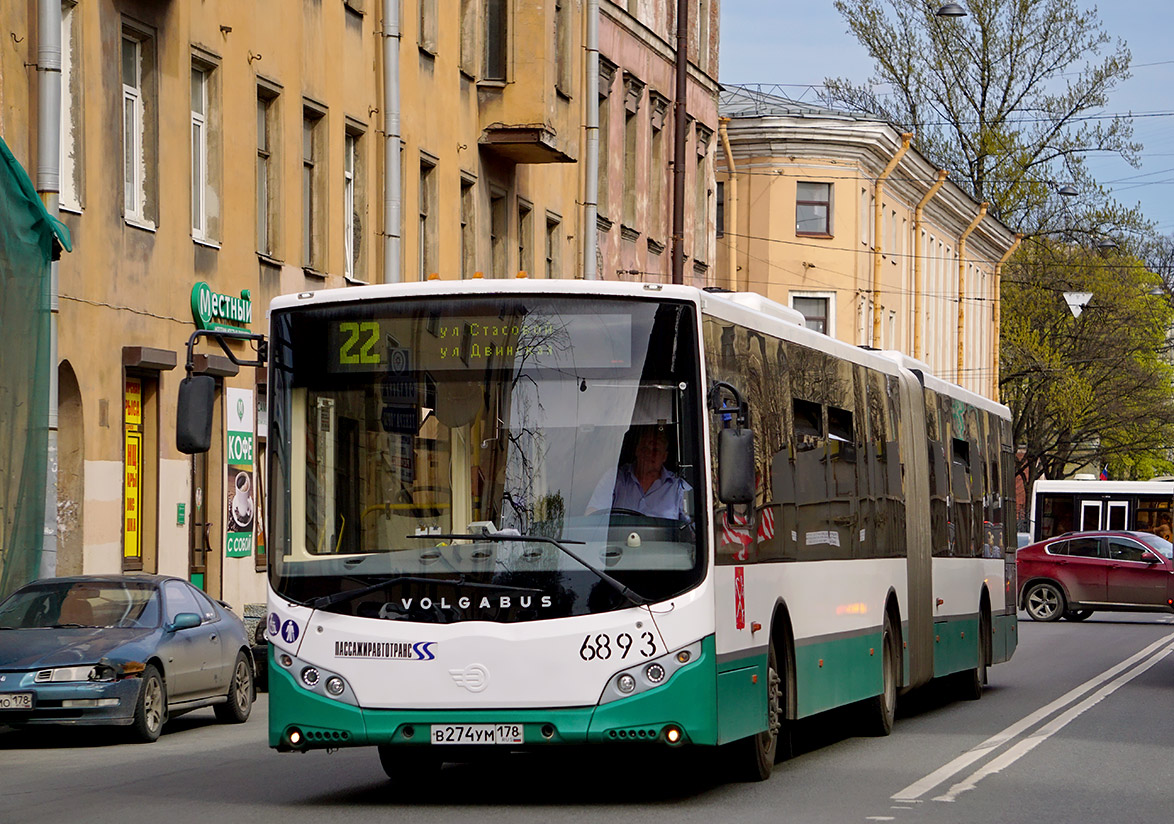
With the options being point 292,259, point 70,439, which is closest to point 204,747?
point 70,439

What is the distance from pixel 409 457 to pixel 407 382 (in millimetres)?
413

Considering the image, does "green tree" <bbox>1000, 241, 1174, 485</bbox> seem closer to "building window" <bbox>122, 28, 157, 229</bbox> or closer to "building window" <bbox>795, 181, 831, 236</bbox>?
"building window" <bbox>795, 181, 831, 236</bbox>

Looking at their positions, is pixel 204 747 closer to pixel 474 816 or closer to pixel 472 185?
pixel 474 816

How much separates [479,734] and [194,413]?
85.8 inches

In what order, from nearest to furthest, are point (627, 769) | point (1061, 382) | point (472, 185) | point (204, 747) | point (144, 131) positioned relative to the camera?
point (627, 769), point (204, 747), point (144, 131), point (472, 185), point (1061, 382)

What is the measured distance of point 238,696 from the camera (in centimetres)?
1891

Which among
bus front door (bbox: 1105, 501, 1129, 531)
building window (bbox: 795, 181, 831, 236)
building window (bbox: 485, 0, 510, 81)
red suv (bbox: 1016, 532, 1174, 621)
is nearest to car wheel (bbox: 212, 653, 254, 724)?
building window (bbox: 485, 0, 510, 81)

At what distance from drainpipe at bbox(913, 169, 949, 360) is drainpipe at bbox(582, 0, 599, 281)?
85.0 ft

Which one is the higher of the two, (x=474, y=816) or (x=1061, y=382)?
(x=1061, y=382)

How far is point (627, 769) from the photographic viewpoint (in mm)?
14094

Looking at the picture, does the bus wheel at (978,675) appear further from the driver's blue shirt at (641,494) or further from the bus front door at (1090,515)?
the bus front door at (1090,515)

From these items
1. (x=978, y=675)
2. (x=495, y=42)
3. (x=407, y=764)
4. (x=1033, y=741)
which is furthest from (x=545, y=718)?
(x=495, y=42)

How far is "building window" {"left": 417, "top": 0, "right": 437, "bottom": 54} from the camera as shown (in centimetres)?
3356

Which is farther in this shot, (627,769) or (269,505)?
(627,769)
